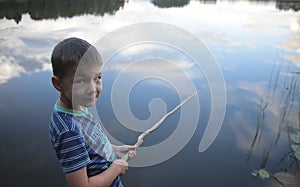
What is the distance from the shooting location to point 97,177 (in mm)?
850

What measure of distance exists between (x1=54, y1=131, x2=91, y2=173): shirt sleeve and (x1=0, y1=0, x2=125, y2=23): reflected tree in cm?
818

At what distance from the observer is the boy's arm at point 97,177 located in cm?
77

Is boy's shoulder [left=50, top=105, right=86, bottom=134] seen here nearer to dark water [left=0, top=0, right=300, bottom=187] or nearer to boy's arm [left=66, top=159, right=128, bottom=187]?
boy's arm [left=66, top=159, right=128, bottom=187]

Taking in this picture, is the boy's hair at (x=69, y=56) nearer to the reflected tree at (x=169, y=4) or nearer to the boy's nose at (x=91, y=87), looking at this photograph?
the boy's nose at (x=91, y=87)

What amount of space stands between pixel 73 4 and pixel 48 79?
7.95m

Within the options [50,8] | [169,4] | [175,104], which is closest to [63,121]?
[175,104]

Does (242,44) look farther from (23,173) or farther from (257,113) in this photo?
(23,173)

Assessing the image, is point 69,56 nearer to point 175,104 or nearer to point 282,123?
point 175,104

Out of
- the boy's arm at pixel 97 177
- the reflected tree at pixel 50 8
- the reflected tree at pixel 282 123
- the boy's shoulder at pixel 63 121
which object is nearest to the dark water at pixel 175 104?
the reflected tree at pixel 282 123

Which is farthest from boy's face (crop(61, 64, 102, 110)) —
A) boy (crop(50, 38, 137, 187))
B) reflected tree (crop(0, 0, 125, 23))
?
reflected tree (crop(0, 0, 125, 23))

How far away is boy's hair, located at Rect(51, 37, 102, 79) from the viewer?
78 cm

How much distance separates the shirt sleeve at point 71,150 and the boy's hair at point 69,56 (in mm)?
180

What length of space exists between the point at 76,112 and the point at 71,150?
0.12 metres

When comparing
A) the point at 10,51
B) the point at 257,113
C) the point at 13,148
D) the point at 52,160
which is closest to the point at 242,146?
the point at 257,113
